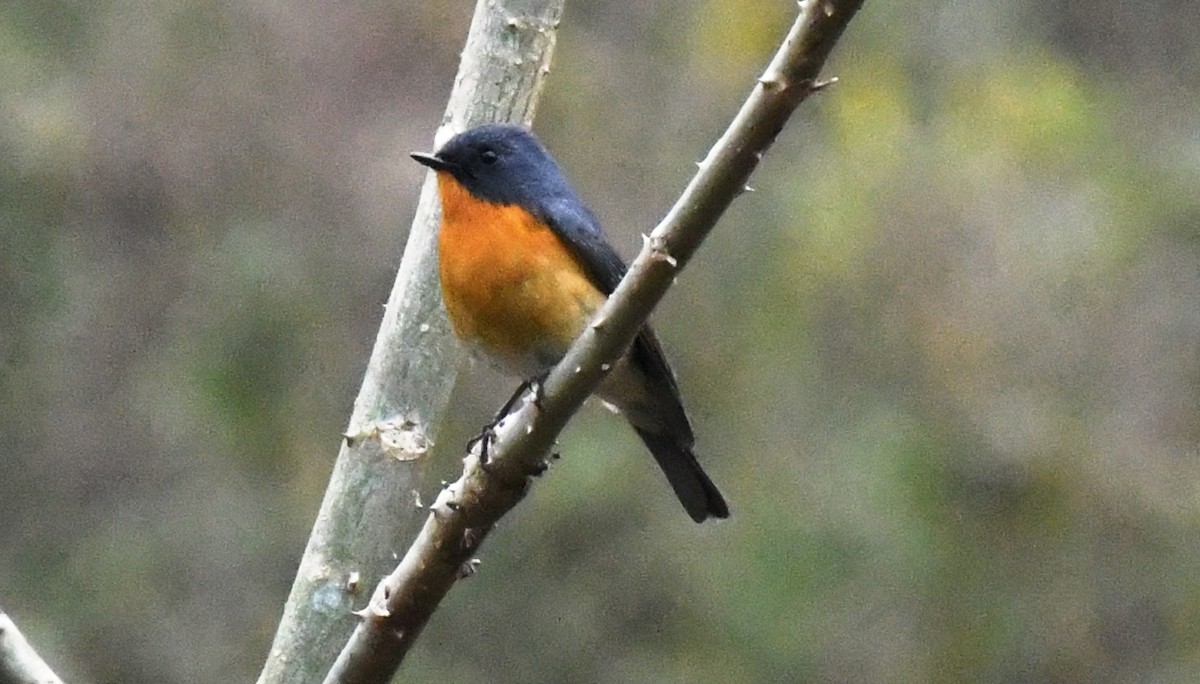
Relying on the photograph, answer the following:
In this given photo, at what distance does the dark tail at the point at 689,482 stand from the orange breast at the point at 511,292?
511 millimetres

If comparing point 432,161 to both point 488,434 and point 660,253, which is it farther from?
point 660,253

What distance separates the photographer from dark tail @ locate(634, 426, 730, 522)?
3747 mm

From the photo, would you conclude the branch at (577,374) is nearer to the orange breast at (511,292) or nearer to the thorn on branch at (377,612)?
the thorn on branch at (377,612)

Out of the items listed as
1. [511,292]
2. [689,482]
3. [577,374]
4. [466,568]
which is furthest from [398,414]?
[577,374]

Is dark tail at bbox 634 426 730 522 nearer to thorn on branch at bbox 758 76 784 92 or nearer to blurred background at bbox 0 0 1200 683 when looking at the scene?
thorn on branch at bbox 758 76 784 92

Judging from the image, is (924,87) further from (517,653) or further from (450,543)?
(450,543)

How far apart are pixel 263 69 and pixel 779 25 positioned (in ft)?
7.10

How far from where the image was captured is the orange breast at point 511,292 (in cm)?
324

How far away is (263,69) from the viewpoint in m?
7.34

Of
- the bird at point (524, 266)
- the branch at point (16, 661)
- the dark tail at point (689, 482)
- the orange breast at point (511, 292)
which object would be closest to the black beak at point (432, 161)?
the bird at point (524, 266)

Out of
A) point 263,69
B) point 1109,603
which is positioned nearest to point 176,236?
point 263,69

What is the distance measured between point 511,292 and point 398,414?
0.30m

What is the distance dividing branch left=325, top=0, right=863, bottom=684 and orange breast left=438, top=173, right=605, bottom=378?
0.66 meters

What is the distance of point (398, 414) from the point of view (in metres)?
3.21
